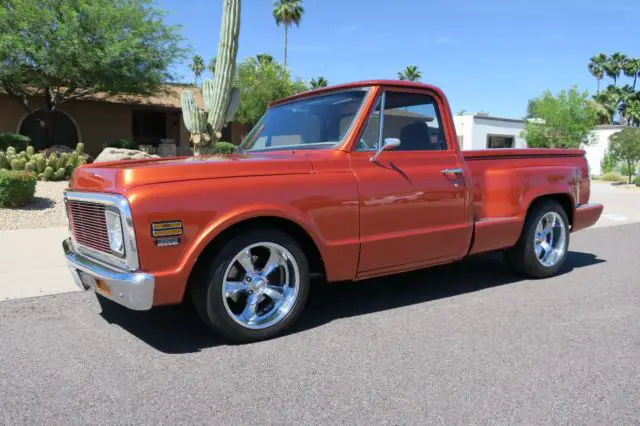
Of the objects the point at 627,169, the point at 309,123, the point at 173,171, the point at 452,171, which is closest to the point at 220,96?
the point at 309,123

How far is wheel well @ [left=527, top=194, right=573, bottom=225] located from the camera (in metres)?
5.79

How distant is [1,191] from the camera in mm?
9477

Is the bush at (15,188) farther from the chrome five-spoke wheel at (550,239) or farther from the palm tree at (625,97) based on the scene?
the palm tree at (625,97)

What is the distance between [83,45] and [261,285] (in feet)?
60.1

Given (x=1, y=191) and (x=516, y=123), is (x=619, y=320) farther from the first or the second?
(x=516, y=123)

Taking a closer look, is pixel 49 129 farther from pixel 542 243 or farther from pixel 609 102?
pixel 609 102

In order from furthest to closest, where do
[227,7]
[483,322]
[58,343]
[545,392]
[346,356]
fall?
[227,7] < [483,322] < [58,343] < [346,356] < [545,392]

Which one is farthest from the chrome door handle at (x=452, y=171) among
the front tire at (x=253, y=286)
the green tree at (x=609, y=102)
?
the green tree at (x=609, y=102)

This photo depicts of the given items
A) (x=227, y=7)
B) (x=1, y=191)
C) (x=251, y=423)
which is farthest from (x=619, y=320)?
(x=227, y=7)

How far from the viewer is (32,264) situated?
21.0 feet

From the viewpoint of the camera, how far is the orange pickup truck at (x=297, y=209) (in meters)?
3.50

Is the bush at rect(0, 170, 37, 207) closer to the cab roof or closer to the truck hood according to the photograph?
the truck hood

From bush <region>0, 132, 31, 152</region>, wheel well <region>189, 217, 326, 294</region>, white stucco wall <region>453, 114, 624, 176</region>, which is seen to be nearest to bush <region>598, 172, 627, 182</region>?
white stucco wall <region>453, 114, 624, 176</region>

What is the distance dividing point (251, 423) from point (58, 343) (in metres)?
1.91
